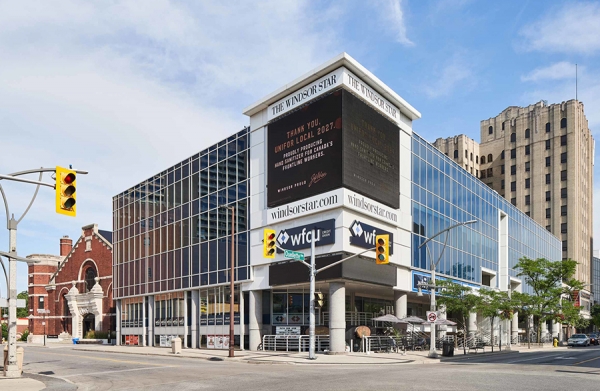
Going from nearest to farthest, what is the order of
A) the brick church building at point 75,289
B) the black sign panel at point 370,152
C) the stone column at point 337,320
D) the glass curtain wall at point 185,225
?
the stone column at point 337,320 < the black sign panel at point 370,152 < the glass curtain wall at point 185,225 < the brick church building at point 75,289

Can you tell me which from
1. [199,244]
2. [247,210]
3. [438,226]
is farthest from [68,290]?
[438,226]

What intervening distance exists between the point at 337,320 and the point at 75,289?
5283 cm

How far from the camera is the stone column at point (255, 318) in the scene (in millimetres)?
43219

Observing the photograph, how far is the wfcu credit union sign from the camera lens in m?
38.5

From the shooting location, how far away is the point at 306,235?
130 feet

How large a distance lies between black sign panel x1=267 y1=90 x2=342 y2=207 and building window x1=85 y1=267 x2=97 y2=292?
1803 inches

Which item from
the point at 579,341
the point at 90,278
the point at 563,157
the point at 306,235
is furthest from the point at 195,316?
the point at 563,157

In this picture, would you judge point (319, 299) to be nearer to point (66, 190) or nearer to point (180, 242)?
point (180, 242)

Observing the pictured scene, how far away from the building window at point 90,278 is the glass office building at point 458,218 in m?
49.2

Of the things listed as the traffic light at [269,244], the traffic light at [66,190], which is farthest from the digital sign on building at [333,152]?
the traffic light at [66,190]

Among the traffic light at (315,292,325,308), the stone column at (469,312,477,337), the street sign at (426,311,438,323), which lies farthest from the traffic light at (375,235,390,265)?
the stone column at (469,312,477,337)

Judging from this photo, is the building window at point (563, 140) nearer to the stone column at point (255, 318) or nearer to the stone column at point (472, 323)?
the stone column at point (472, 323)

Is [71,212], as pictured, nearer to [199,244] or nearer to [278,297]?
[278,297]

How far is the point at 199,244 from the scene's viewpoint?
5034 centimetres
